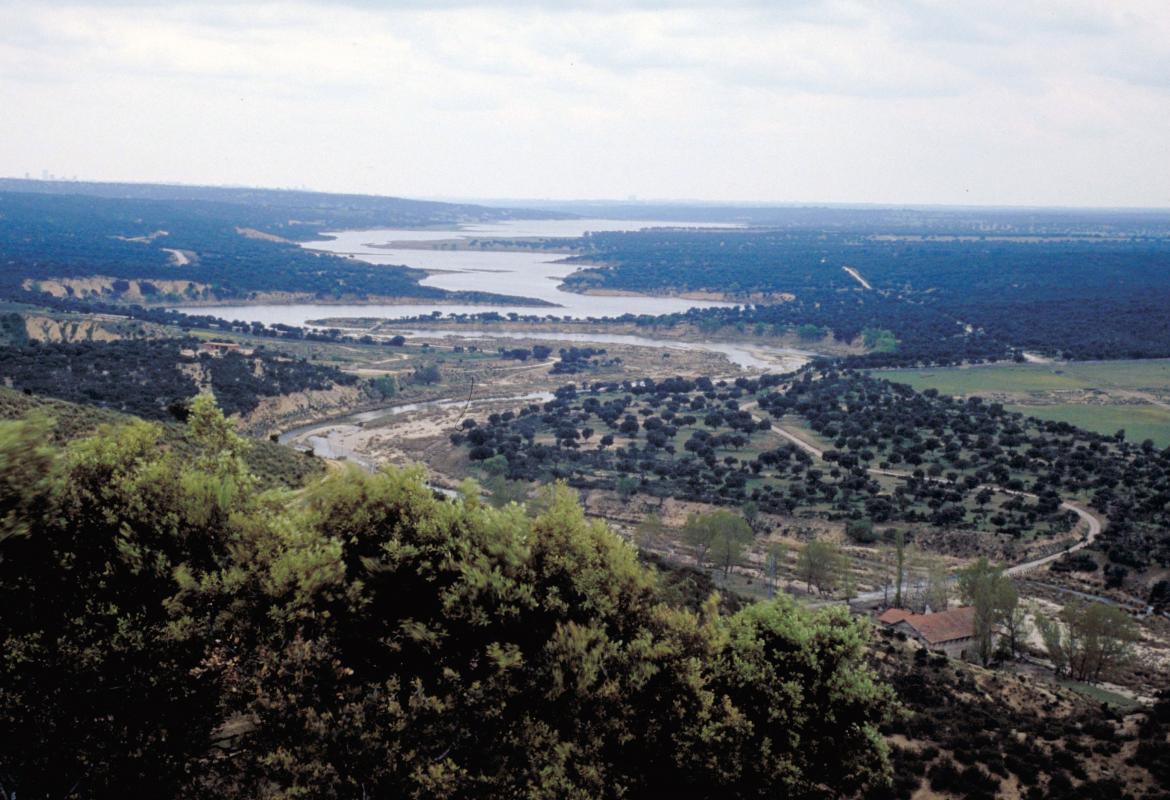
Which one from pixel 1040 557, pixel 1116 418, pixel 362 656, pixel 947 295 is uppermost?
pixel 947 295

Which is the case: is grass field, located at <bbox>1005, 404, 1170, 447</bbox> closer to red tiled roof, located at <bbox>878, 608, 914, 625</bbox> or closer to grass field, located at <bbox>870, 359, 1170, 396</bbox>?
grass field, located at <bbox>870, 359, 1170, 396</bbox>

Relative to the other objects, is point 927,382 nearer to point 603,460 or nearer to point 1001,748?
point 603,460

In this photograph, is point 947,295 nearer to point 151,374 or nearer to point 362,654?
point 151,374

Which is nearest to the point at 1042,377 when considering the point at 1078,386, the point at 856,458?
the point at 1078,386

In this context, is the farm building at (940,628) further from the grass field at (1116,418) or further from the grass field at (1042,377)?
Result: the grass field at (1042,377)

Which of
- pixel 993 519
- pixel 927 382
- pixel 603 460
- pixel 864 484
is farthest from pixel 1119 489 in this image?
pixel 927 382

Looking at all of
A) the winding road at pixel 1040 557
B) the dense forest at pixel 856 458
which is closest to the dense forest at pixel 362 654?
the winding road at pixel 1040 557
